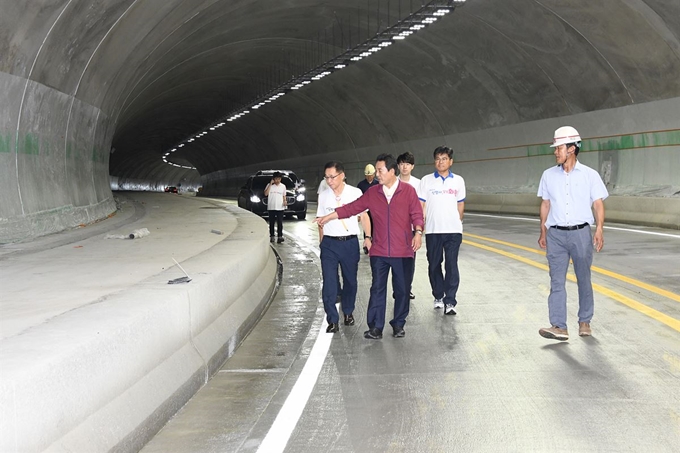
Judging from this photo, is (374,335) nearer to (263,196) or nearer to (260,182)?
(263,196)

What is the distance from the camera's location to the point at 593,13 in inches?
844

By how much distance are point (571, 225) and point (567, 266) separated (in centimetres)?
41

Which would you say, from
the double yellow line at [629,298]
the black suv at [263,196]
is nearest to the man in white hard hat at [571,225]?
the double yellow line at [629,298]

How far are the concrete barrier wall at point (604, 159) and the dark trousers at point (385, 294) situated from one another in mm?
14517

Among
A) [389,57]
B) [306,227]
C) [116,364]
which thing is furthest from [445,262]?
[389,57]

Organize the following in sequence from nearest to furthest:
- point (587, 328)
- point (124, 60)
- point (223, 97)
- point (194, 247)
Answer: point (587, 328), point (194, 247), point (124, 60), point (223, 97)

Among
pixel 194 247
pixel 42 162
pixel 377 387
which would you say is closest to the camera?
pixel 377 387

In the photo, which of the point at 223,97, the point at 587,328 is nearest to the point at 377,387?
the point at 587,328

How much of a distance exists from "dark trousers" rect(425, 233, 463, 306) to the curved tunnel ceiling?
20.2ft

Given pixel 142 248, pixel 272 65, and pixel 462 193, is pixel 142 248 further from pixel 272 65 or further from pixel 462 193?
pixel 272 65

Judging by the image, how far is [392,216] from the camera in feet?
28.7

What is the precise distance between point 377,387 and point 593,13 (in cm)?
1732

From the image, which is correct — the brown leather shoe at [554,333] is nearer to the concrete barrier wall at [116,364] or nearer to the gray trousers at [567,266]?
the gray trousers at [567,266]

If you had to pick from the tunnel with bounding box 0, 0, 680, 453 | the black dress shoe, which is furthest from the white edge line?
the black dress shoe
